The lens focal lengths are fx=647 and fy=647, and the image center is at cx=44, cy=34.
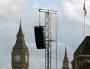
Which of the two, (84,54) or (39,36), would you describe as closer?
(39,36)

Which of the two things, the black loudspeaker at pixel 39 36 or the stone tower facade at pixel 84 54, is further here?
the stone tower facade at pixel 84 54

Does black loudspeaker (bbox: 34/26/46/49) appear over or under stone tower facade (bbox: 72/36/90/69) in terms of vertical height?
over

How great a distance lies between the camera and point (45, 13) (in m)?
134

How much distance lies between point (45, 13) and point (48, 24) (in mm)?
2359

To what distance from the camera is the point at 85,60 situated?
183375 mm

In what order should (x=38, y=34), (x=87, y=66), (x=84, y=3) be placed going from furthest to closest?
(x=87, y=66) → (x=84, y=3) → (x=38, y=34)

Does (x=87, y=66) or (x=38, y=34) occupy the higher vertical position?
(x=38, y=34)

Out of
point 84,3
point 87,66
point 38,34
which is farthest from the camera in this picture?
point 87,66

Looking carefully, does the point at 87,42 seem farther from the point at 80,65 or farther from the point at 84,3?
the point at 84,3

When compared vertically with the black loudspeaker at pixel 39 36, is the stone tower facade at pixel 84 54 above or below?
below

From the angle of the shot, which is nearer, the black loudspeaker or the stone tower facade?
the black loudspeaker

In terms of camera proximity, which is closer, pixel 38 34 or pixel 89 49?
pixel 38 34

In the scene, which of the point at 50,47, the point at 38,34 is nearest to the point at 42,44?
the point at 38,34

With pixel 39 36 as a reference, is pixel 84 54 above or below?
below
